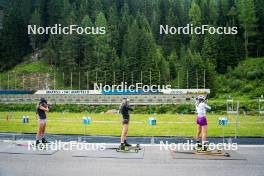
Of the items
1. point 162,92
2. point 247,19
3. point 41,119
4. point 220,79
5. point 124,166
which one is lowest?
point 124,166

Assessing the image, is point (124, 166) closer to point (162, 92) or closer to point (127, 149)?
point (127, 149)

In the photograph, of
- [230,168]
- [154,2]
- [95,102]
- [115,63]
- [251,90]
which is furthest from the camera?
[154,2]

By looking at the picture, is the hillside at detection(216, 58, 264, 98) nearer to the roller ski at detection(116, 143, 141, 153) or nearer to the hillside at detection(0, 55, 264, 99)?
the hillside at detection(0, 55, 264, 99)

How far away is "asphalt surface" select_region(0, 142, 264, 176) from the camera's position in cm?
1025

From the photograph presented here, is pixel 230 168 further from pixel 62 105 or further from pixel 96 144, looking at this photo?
pixel 62 105

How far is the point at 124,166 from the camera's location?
1119cm

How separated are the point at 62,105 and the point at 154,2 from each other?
3303 inches

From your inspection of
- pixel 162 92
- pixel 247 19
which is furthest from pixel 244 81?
pixel 162 92

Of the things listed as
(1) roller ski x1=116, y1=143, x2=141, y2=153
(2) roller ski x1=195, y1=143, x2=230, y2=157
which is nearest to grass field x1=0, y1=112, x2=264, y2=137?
(1) roller ski x1=116, y1=143, x2=141, y2=153

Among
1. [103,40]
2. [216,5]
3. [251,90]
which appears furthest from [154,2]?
[251,90]

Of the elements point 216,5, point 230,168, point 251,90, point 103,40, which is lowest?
point 230,168

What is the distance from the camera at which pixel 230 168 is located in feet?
35.8

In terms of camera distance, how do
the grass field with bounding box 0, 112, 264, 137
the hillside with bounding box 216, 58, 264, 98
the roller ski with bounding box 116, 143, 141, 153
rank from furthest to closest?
1. the hillside with bounding box 216, 58, 264, 98
2. the grass field with bounding box 0, 112, 264, 137
3. the roller ski with bounding box 116, 143, 141, 153

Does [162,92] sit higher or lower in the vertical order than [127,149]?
higher
